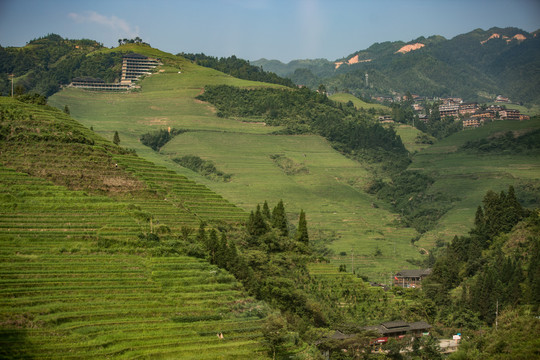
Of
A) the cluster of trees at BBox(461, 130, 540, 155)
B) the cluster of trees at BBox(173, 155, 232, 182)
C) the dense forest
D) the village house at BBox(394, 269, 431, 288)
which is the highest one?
the cluster of trees at BBox(461, 130, 540, 155)

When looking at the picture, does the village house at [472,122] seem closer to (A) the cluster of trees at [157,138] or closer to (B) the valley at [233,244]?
(B) the valley at [233,244]

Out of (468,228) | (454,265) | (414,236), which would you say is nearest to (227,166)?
(414,236)

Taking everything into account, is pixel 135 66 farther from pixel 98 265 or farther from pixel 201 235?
pixel 98 265

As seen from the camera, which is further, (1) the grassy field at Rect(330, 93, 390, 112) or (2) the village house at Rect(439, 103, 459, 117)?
(2) the village house at Rect(439, 103, 459, 117)

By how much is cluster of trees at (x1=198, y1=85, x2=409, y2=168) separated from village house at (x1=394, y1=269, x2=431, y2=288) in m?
51.1

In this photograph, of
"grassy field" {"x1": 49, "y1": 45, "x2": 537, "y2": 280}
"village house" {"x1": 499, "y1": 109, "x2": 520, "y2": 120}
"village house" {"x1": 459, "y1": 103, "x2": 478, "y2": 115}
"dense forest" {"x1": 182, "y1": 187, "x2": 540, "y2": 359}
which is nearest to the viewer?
"dense forest" {"x1": 182, "y1": 187, "x2": 540, "y2": 359}

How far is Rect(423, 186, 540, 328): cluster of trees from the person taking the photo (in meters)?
58.2

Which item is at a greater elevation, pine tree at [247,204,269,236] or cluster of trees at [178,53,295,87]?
cluster of trees at [178,53,295,87]

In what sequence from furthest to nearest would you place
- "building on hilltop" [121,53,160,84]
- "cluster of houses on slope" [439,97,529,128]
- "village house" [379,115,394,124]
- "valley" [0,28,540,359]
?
"cluster of houses on slope" [439,97,529,128] → "village house" [379,115,394,124] → "building on hilltop" [121,53,160,84] → "valley" [0,28,540,359]

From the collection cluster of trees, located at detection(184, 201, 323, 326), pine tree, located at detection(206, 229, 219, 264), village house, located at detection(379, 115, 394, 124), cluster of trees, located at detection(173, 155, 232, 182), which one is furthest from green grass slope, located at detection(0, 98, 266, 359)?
village house, located at detection(379, 115, 394, 124)

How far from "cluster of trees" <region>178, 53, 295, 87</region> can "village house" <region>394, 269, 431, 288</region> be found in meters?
93.8

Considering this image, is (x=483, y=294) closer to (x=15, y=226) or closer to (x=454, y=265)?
(x=454, y=265)

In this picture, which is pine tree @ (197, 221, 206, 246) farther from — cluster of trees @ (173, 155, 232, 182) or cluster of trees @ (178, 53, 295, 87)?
cluster of trees @ (178, 53, 295, 87)

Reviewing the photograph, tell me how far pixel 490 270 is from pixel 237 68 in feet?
418
